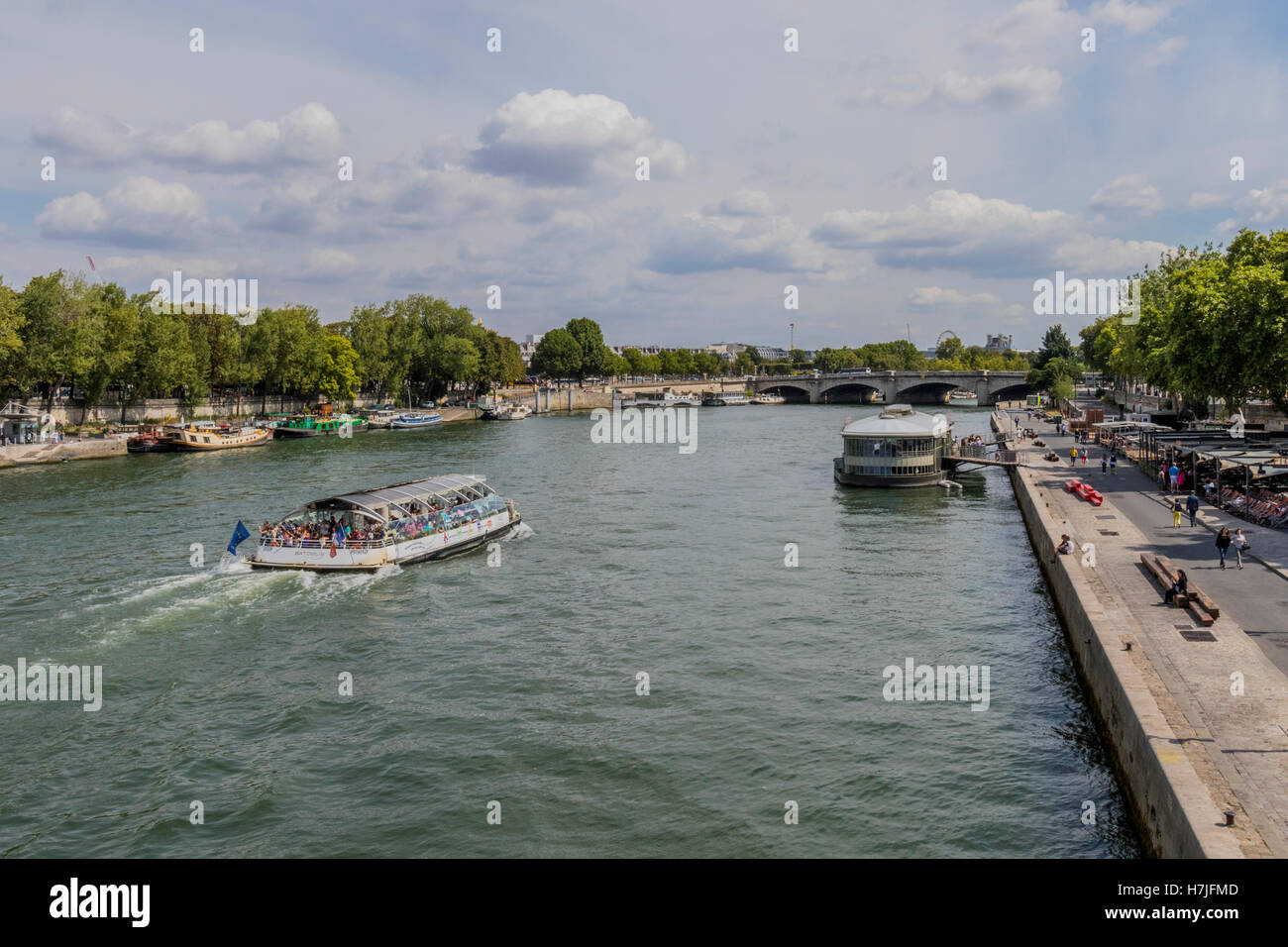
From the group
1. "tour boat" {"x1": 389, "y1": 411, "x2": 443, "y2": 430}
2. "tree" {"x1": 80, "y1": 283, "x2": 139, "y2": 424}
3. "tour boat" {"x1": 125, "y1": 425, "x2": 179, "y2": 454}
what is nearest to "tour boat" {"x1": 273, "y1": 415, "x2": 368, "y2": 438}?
"tour boat" {"x1": 389, "y1": 411, "x2": 443, "y2": 430}

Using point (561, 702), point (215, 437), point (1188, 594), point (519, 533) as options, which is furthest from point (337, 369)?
point (1188, 594)

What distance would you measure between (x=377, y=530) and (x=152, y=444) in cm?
6420

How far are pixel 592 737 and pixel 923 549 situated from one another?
24.3 metres

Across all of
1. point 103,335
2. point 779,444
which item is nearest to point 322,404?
point 103,335

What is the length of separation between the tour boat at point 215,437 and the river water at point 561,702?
149 feet

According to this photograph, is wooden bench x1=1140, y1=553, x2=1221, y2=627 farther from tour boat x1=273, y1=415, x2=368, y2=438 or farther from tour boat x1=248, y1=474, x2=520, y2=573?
tour boat x1=273, y1=415, x2=368, y2=438

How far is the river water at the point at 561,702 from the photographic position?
1742 cm

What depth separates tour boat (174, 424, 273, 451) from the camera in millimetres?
91312

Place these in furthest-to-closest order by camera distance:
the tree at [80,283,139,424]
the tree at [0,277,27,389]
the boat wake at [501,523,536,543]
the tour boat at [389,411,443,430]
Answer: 1. the tour boat at [389,411,443,430]
2. the tree at [80,283,139,424]
3. the tree at [0,277,27,389]
4. the boat wake at [501,523,536,543]

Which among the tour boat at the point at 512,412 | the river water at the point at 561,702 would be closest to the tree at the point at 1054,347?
the tour boat at the point at 512,412

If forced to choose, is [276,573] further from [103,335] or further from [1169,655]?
[103,335]

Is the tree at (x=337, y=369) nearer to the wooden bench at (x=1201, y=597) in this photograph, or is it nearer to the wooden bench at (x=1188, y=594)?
the wooden bench at (x=1188, y=594)

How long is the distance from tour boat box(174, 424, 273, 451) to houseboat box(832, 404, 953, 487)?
6339 centimetres

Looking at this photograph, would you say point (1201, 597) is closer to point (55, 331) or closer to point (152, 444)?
point (152, 444)
